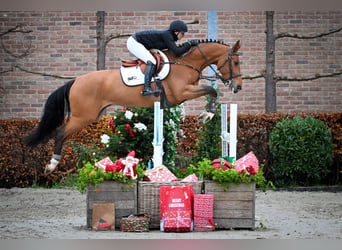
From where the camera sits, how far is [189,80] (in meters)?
6.78

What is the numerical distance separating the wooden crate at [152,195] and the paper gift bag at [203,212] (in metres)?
0.20

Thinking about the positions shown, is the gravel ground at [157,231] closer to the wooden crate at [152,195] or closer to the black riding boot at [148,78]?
the wooden crate at [152,195]

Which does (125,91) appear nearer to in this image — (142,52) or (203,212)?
(142,52)

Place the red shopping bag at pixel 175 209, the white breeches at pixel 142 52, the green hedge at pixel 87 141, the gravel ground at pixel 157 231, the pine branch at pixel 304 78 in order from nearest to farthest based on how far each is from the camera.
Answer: the gravel ground at pixel 157 231
the red shopping bag at pixel 175 209
the white breeches at pixel 142 52
the green hedge at pixel 87 141
the pine branch at pixel 304 78

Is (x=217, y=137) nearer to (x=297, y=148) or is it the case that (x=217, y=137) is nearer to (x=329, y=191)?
(x=297, y=148)

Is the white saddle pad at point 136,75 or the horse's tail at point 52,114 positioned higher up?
the white saddle pad at point 136,75

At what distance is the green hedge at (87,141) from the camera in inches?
386

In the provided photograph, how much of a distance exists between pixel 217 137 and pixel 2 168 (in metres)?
4.16

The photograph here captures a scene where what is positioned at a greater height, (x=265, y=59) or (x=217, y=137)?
(x=265, y=59)

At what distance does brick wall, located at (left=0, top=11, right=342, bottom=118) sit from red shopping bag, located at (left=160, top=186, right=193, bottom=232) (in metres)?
5.26

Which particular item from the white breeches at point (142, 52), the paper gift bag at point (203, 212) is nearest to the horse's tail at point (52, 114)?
the white breeches at point (142, 52)

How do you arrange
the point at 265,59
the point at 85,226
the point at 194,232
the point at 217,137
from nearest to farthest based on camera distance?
the point at 194,232, the point at 85,226, the point at 217,137, the point at 265,59

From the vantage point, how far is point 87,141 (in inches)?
388

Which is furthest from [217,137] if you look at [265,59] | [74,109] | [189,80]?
[265,59]
